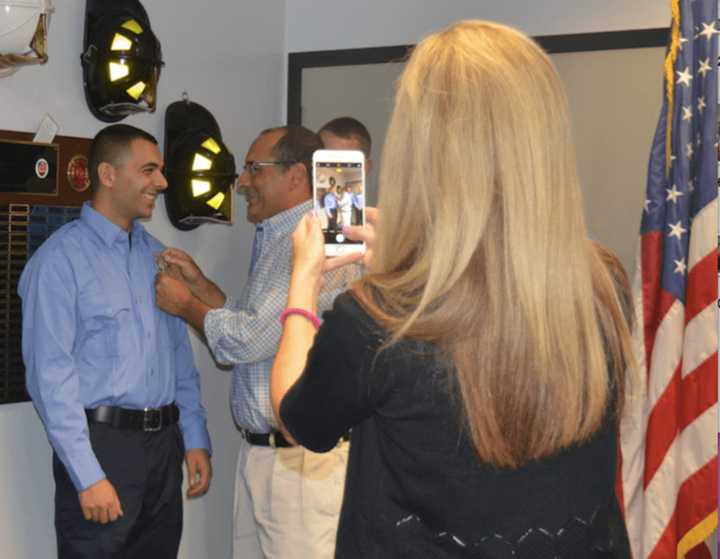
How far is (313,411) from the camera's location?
1206 millimetres

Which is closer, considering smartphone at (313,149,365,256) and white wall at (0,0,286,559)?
smartphone at (313,149,365,256)

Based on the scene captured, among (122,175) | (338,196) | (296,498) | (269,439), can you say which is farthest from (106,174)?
(338,196)

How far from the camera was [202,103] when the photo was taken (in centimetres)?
376

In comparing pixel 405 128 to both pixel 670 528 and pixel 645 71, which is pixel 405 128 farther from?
pixel 645 71

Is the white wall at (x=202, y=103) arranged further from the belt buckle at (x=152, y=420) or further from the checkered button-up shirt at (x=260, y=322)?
the checkered button-up shirt at (x=260, y=322)

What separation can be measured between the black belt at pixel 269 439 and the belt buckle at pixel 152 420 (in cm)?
33

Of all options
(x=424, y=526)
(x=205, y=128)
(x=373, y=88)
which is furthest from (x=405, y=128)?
(x=373, y=88)

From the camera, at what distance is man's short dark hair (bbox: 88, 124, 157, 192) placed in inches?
118

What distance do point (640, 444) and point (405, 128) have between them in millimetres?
1956

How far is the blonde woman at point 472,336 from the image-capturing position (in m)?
1.15

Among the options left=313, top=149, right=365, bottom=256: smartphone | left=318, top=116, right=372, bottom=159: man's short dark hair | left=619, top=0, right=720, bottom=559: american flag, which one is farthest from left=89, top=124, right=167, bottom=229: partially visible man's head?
left=619, top=0, right=720, bottom=559: american flag

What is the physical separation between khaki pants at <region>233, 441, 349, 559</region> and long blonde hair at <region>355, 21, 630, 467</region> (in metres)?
1.87

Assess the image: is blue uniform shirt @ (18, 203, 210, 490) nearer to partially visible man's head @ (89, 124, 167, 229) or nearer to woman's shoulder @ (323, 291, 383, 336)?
partially visible man's head @ (89, 124, 167, 229)

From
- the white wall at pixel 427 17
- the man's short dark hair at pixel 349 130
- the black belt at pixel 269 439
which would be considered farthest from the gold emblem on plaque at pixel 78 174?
the white wall at pixel 427 17
